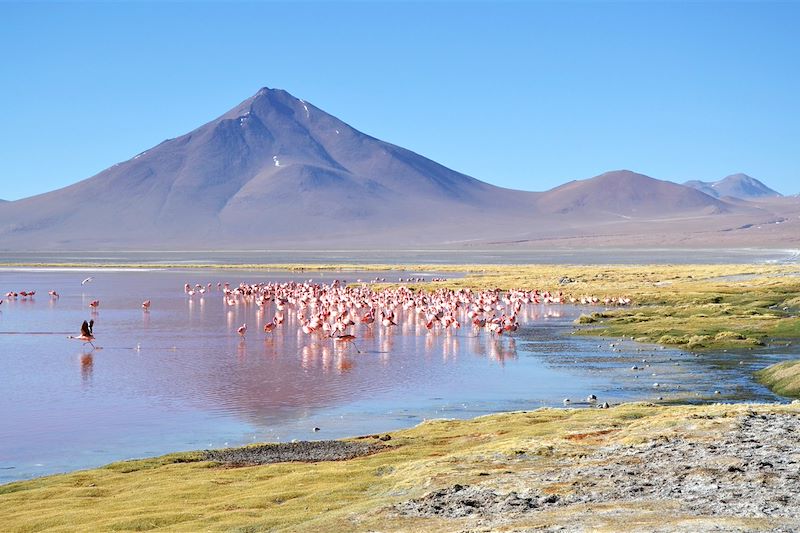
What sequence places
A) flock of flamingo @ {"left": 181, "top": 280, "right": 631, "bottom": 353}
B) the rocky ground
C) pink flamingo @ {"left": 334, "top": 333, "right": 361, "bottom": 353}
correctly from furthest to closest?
flock of flamingo @ {"left": 181, "top": 280, "right": 631, "bottom": 353}, pink flamingo @ {"left": 334, "top": 333, "right": 361, "bottom": 353}, the rocky ground

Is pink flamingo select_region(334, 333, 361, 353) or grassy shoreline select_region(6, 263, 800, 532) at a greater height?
pink flamingo select_region(334, 333, 361, 353)

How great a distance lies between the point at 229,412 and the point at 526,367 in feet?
32.0

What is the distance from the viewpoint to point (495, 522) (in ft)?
34.9

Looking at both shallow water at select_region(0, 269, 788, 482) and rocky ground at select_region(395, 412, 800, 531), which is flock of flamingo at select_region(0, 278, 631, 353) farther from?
rocky ground at select_region(395, 412, 800, 531)

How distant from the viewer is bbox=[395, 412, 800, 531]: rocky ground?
10.5 m

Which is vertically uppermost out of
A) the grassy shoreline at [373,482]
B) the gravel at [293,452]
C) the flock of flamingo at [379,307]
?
the flock of flamingo at [379,307]

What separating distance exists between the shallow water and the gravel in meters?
1.37

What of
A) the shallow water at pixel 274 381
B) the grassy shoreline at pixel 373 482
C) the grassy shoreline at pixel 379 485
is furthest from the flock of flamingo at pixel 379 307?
the grassy shoreline at pixel 379 485

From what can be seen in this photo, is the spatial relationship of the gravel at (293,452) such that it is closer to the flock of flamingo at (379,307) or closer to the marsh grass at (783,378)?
the marsh grass at (783,378)

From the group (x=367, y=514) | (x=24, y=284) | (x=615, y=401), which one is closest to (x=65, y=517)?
(x=367, y=514)

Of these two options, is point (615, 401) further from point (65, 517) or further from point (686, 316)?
point (686, 316)

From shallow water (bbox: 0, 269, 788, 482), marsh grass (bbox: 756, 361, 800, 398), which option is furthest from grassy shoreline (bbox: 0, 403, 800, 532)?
marsh grass (bbox: 756, 361, 800, 398)

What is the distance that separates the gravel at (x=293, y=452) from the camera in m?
16.4

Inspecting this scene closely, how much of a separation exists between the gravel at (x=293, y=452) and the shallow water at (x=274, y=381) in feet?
4.49
